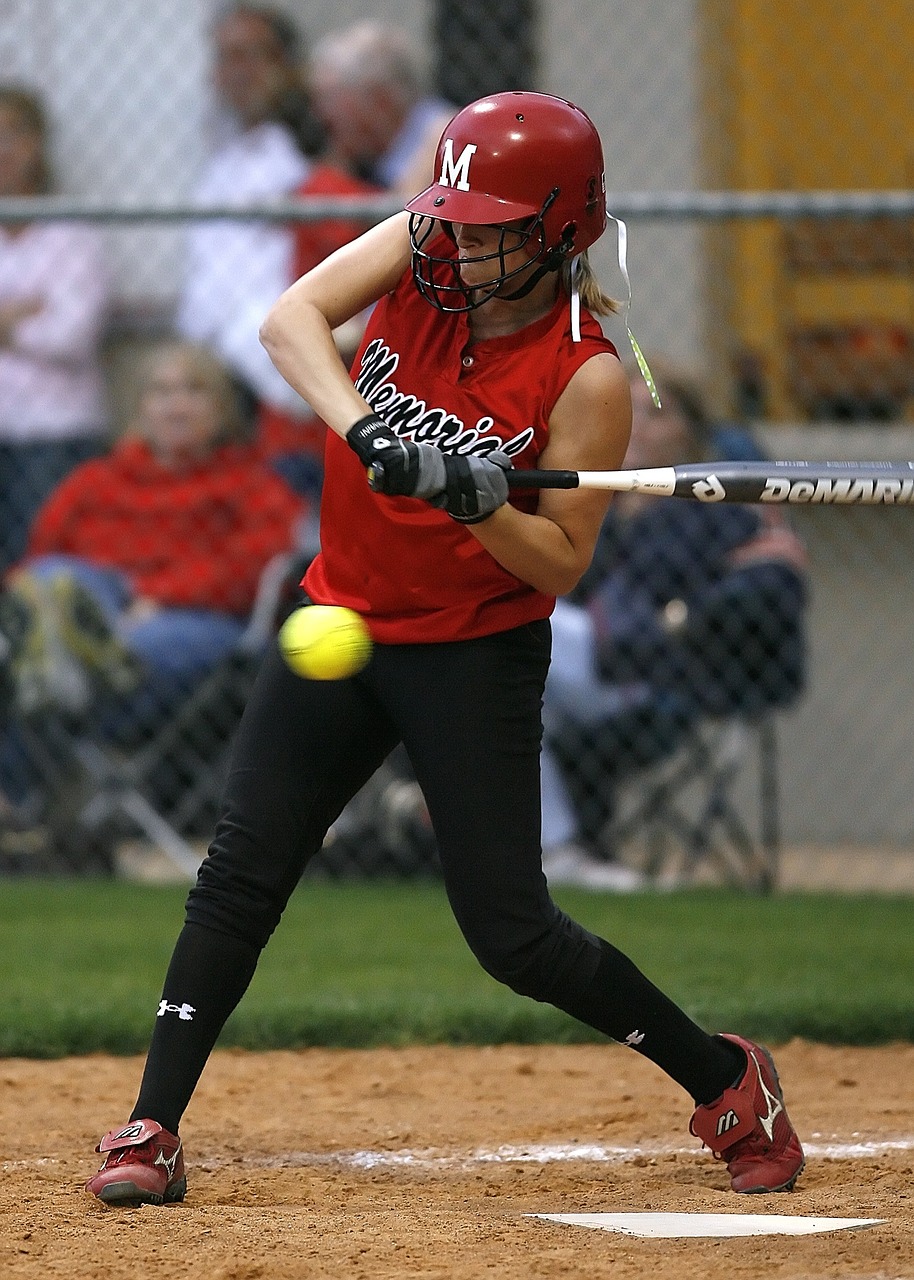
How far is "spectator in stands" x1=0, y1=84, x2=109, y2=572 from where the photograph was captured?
697cm

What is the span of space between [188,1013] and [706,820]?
367 centimetres

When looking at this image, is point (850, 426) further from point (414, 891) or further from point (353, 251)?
point (353, 251)

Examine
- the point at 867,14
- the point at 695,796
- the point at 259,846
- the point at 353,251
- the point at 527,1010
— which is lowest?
the point at 695,796

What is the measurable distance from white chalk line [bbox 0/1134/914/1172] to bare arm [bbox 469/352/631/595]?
1.09 m

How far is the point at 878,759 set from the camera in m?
7.93

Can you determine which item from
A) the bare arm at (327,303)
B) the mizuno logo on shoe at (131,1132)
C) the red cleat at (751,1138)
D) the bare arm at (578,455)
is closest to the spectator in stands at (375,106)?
the bare arm at (327,303)

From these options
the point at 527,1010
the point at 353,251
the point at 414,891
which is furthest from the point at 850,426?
the point at 353,251

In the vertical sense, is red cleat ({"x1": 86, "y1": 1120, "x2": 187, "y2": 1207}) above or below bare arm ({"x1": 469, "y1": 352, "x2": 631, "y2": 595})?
below

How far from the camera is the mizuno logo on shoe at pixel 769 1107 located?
3.38m

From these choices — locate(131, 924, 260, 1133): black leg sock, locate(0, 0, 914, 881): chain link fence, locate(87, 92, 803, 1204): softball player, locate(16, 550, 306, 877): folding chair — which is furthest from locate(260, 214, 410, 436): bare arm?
locate(16, 550, 306, 877): folding chair

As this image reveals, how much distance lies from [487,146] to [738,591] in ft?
11.3

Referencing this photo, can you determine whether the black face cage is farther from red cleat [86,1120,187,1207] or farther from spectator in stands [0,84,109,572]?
spectator in stands [0,84,109,572]

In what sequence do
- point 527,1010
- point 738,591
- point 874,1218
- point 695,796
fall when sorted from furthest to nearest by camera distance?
point 695,796 < point 738,591 < point 527,1010 < point 874,1218

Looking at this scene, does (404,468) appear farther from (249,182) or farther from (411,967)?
(249,182)
